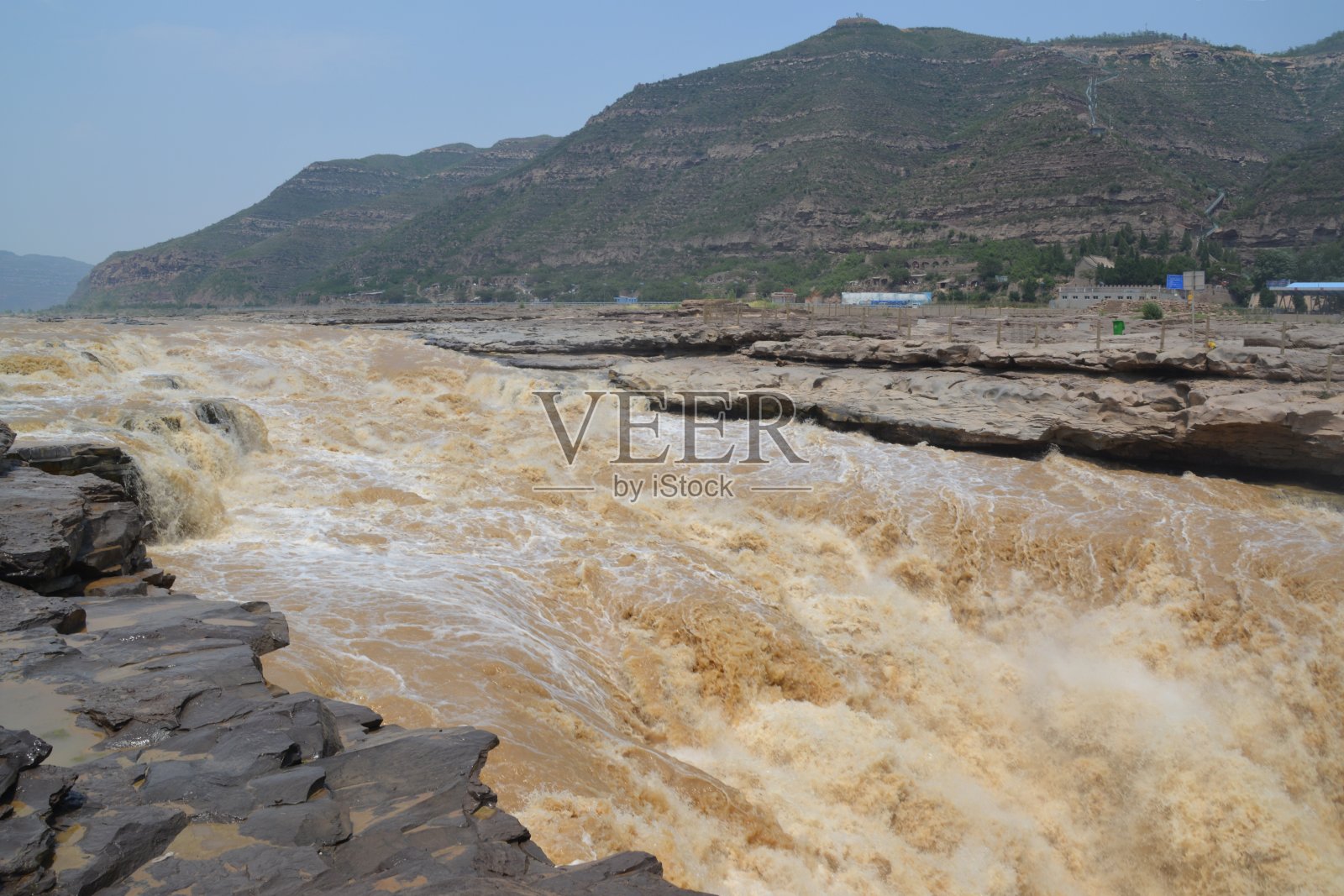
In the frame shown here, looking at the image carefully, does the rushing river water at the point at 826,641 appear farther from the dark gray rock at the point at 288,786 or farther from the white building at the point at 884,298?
the white building at the point at 884,298

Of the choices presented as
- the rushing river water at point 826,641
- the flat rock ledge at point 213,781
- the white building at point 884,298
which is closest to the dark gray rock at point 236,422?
the rushing river water at point 826,641

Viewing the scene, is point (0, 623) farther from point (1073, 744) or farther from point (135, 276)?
point (135, 276)

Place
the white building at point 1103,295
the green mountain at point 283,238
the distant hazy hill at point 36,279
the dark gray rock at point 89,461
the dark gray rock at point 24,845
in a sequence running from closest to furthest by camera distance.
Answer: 1. the dark gray rock at point 24,845
2. the dark gray rock at point 89,461
3. the white building at point 1103,295
4. the green mountain at point 283,238
5. the distant hazy hill at point 36,279

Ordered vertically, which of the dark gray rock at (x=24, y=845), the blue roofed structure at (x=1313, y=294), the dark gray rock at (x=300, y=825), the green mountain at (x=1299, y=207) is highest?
the green mountain at (x=1299, y=207)

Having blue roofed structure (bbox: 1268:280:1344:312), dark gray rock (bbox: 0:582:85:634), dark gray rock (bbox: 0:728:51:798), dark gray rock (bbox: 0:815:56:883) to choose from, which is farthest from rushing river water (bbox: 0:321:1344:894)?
blue roofed structure (bbox: 1268:280:1344:312)

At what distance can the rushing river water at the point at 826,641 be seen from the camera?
6.03m

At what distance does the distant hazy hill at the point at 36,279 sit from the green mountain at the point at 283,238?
34910 mm

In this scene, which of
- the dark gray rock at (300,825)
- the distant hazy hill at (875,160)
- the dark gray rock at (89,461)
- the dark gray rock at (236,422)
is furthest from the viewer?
the distant hazy hill at (875,160)

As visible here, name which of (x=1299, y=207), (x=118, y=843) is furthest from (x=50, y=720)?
(x=1299, y=207)

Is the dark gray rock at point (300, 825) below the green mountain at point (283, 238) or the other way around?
below

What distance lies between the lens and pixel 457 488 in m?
11.4

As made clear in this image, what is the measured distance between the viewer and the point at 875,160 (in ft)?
232

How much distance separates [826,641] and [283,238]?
10557cm

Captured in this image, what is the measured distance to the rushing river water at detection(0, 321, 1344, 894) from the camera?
6031mm
